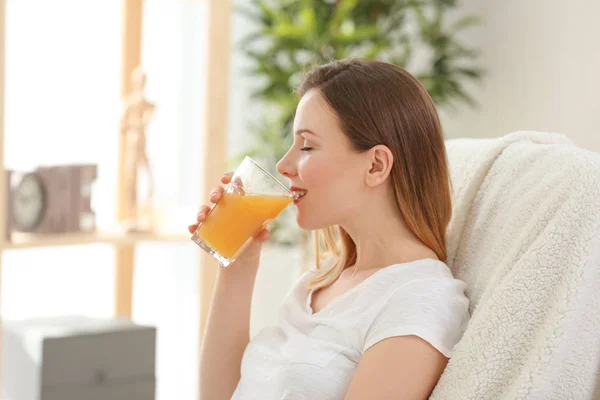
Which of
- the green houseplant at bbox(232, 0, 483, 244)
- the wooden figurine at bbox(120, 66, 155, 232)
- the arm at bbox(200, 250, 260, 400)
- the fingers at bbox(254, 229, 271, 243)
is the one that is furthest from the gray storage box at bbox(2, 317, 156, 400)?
the green houseplant at bbox(232, 0, 483, 244)

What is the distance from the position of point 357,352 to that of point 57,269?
80.2 inches

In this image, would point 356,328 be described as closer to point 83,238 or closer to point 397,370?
point 397,370

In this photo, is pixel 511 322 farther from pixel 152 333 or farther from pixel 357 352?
pixel 152 333

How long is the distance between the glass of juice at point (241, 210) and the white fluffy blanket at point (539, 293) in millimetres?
340

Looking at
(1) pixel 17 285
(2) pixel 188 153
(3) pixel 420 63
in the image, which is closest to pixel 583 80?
(3) pixel 420 63

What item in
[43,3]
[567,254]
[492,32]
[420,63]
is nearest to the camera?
[567,254]

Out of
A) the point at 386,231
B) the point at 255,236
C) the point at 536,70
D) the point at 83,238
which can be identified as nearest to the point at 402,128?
the point at 386,231

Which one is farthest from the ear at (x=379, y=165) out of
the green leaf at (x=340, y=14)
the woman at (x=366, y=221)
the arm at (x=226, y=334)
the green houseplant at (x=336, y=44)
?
the green leaf at (x=340, y=14)

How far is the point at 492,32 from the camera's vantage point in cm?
334

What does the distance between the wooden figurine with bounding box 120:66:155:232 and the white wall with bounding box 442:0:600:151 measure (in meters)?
1.43

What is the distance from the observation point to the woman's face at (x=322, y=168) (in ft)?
4.29

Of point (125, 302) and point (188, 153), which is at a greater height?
point (188, 153)

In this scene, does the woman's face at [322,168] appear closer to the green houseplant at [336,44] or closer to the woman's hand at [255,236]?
the woman's hand at [255,236]

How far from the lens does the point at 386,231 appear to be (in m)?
1.34
